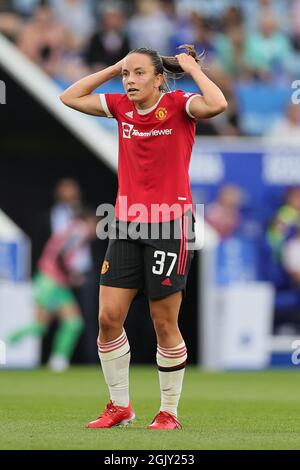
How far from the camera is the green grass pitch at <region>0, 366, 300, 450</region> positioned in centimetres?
652

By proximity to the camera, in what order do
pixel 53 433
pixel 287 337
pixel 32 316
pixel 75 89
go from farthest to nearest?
1. pixel 287 337
2. pixel 32 316
3. pixel 75 89
4. pixel 53 433

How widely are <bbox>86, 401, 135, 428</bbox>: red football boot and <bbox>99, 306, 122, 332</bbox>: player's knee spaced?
0.53 metres

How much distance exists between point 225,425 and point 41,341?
798cm

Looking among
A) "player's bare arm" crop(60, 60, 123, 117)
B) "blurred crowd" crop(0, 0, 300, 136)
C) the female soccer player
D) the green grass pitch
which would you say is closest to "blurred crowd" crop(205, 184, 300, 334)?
"blurred crowd" crop(0, 0, 300, 136)

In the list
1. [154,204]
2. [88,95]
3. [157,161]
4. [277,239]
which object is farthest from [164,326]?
[277,239]

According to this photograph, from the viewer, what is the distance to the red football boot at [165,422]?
7.25 metres

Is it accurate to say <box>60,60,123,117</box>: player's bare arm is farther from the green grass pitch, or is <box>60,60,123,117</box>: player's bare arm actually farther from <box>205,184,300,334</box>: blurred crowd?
<box>205,184,300,334</box>: blurred crowd

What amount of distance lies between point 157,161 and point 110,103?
53 centimetres

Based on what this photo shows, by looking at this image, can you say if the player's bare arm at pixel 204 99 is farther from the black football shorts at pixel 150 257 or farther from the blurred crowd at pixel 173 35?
the blurred crowd at pixel 173 35

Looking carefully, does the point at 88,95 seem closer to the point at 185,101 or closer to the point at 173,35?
the point at 185,101

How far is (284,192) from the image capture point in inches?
685

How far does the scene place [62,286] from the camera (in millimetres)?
15242
